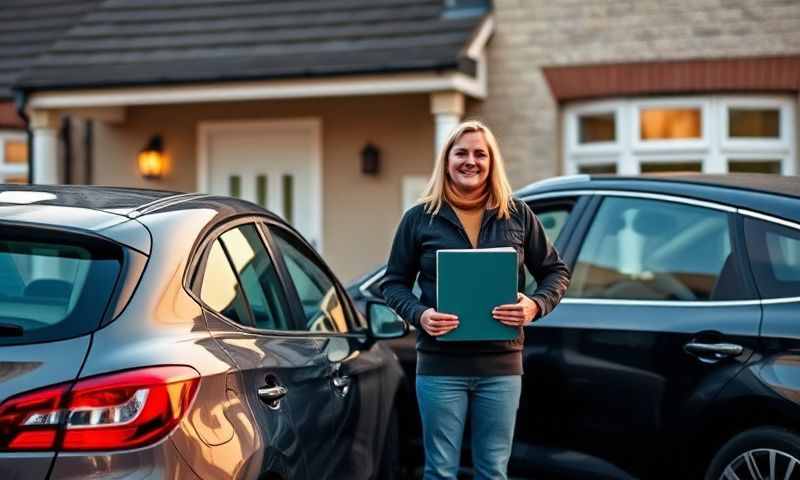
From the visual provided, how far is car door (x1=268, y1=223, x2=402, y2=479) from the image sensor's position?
14.3ft

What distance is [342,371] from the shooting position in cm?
458

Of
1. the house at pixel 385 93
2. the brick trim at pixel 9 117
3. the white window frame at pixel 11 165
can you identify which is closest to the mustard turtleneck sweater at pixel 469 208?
the house at pixel 385 93

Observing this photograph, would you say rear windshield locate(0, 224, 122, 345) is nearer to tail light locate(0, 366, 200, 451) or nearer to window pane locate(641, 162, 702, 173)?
tail light locate(0, 366, 200, 451)

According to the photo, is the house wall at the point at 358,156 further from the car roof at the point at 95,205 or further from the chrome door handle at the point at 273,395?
the chrome door handle at the point at 273,395

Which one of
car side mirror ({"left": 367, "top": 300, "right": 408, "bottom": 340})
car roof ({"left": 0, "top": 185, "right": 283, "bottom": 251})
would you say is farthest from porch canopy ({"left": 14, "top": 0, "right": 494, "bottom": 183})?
car roof ({"left": 0, "top": 185, "right": 283, "bottom": 251})

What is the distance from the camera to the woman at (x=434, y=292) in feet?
14.4

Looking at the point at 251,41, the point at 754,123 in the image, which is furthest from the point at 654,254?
the point at 251,41

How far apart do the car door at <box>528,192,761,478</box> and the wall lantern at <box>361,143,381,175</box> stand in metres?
7.20

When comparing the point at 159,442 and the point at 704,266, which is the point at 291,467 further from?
the point at 704,266

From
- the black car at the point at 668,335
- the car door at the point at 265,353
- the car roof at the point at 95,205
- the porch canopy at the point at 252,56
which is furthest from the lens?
the porch canopy at the point at 252,56

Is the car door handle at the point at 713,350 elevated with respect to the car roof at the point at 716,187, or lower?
lower

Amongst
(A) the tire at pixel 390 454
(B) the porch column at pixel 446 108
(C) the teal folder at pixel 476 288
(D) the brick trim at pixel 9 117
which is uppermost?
(D) the brick trim at pixel 9 117

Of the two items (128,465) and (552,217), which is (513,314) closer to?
Result: (128,465)

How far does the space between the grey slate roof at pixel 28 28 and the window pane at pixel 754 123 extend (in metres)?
7.49
